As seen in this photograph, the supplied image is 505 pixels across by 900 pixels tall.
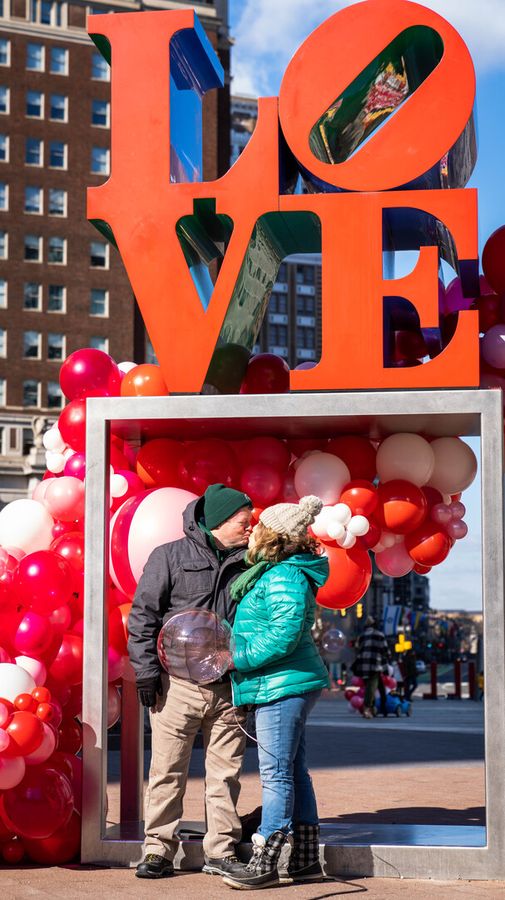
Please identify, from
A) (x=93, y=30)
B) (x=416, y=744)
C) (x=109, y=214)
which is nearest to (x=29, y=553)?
(x=109, y=214)

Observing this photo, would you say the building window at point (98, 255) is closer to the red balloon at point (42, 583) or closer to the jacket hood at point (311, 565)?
the red balloon at point (42, 583)

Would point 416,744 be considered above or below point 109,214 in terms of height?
below

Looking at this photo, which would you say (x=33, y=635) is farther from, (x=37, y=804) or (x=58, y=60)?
(x=58, y=60)

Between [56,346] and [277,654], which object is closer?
[277,654]

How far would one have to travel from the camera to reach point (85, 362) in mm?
8797

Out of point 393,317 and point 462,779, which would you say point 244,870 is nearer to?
point 393,317

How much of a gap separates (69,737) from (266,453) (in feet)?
6.85

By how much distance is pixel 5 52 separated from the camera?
3127 inches

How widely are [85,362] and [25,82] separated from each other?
74.8m

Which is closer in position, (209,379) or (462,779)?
(209,379)

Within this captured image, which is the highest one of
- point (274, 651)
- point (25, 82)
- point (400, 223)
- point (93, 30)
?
point (25, 82)

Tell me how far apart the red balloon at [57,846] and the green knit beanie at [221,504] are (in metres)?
1.93

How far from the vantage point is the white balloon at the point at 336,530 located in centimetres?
774

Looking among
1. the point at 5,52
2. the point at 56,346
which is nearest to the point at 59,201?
the point at 56,346
